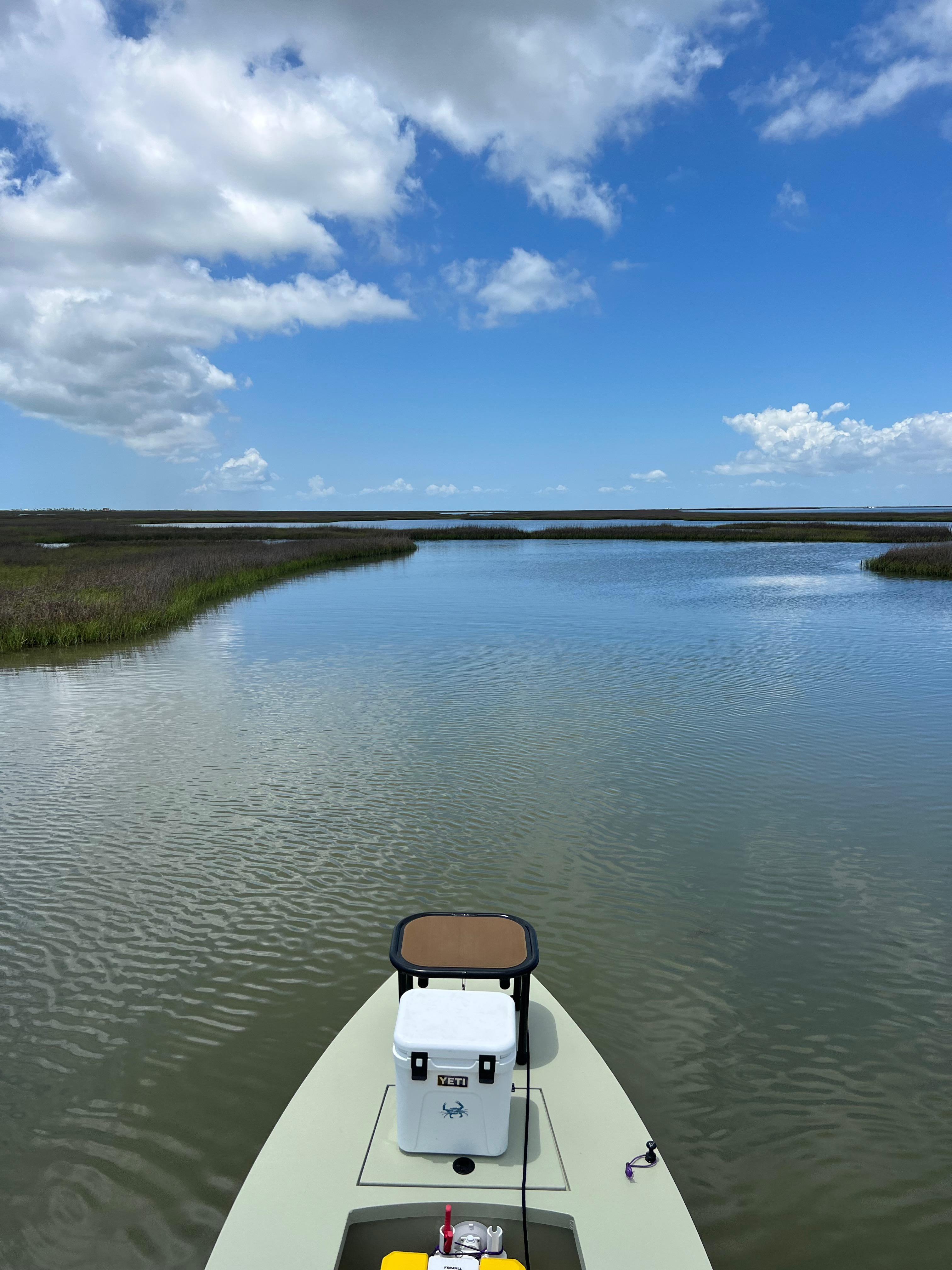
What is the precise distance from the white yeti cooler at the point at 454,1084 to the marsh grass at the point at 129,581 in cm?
2339

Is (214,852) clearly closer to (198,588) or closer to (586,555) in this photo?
(198,588)

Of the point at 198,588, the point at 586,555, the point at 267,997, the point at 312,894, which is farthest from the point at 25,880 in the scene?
the point at 586,555

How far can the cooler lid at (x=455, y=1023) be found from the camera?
406cm

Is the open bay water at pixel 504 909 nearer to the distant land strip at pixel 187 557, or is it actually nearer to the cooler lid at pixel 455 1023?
the cooler lid at pixel 455 1023

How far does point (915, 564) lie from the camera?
151ft

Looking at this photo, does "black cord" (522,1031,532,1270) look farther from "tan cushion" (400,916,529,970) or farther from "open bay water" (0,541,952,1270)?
"open bay water" (0,541,952,1270)

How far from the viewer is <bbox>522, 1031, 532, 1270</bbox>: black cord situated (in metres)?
3.77

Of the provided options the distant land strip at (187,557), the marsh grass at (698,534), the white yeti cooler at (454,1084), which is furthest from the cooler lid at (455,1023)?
the marsh grass at (698,534)

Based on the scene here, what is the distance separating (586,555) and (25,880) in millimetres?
57001

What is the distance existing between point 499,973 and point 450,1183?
1074 millimetres

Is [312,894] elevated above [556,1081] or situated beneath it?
situated beneath

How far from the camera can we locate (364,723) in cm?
1512

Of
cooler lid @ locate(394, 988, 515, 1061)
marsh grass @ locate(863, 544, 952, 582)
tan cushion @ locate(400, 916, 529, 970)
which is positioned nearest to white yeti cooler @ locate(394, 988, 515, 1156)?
cooler lid @ locate(394, 988, 515, 1061)

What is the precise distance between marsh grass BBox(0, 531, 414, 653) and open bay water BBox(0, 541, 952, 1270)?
524 cm
